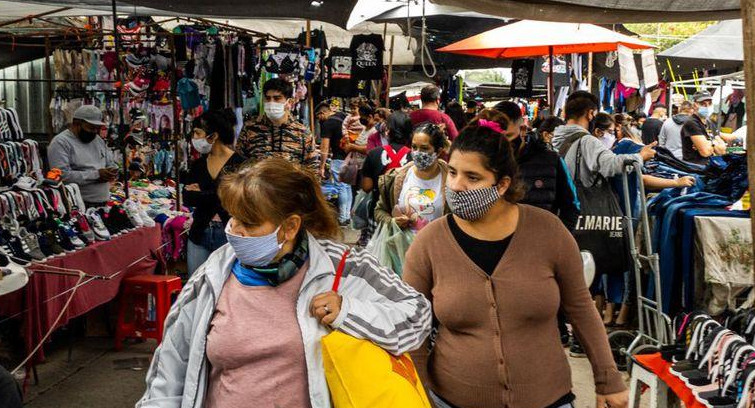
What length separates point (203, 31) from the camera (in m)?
10.0

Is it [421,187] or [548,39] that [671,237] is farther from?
[548,39]

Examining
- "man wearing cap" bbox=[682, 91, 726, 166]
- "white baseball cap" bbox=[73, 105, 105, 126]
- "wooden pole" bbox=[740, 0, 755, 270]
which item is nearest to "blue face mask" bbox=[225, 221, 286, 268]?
"wooden pole" bbox=[740, 0, 755, 270]

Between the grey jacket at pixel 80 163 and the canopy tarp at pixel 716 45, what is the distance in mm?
11789

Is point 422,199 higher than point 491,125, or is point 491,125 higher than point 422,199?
point 491,125

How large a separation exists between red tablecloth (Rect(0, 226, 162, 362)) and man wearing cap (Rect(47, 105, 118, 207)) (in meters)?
0.64

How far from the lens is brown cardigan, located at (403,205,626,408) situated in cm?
312

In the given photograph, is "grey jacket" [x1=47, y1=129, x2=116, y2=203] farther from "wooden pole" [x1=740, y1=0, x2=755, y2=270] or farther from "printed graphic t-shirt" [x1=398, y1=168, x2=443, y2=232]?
"wooden pole" [x1=740, y1=0, x2=755, y2=270]

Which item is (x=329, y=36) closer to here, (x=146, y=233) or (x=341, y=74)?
(x=341, y=74)

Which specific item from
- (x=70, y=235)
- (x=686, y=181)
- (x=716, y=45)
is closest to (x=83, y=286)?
(x=70, y=235)

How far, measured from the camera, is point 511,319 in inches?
123

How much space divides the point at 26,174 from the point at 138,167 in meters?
3.31

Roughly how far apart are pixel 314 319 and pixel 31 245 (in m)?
4.32

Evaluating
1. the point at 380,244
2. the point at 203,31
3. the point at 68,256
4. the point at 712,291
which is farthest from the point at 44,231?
the point at 712,291

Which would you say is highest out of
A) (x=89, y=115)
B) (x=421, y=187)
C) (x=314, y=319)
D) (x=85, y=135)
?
(x=89, y=115)
